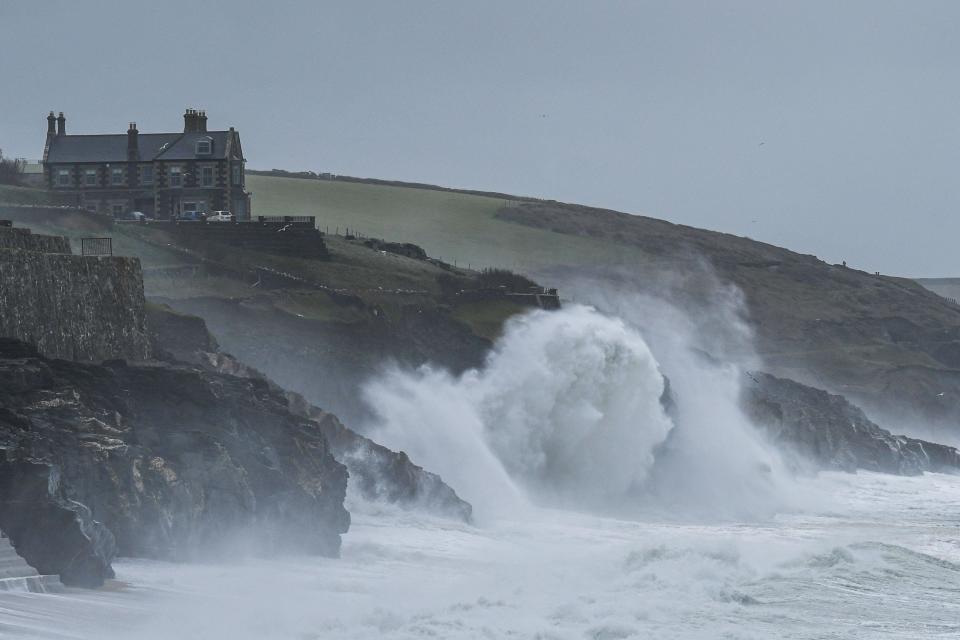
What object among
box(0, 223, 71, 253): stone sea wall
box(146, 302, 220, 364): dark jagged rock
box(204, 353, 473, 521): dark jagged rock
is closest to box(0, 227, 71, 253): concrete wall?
box(0, 223, 71, 253): stone sea wall

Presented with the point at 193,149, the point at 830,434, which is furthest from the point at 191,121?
the point at 830,434

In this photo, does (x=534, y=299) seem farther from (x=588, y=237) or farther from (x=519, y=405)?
(x=588, y=237)

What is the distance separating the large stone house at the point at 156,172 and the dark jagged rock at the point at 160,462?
3411 cm

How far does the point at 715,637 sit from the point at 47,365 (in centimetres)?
1211

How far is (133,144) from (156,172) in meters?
→ 1.78

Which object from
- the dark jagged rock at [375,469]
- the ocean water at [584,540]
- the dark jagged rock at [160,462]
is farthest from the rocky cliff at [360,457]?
the dark jagged rock at [160,462]

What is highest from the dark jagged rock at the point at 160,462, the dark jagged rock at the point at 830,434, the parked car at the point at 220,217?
the parked car at the point at 220,217

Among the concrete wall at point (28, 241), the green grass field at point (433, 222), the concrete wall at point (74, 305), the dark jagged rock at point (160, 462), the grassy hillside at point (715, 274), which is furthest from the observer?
the green grass field at point (433, 222)

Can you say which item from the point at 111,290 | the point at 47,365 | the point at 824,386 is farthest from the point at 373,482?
the point at 824,386

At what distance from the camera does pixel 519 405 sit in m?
55.7

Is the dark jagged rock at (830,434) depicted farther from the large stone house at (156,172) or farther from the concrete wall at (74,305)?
the concrete wall at (74,305)

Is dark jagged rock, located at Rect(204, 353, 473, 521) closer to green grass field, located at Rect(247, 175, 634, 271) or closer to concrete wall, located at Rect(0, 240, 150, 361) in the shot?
concrete wall, located at Rect(0, 240, 150, 361)

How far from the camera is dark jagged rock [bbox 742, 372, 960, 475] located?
71688mm

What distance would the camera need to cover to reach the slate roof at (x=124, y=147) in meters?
72.1
